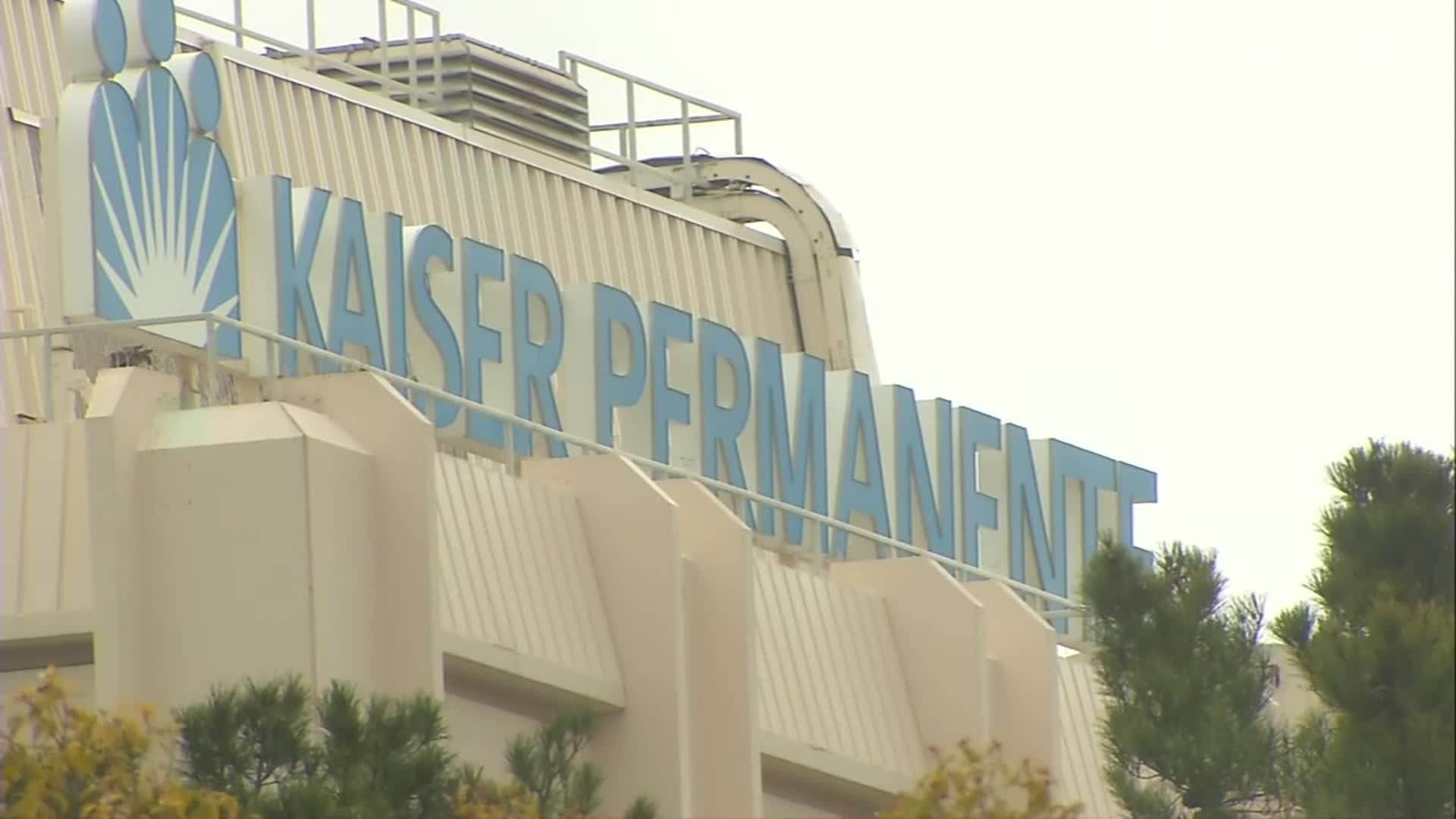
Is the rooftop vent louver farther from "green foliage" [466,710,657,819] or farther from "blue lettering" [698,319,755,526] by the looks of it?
"green foliage" [466,710,657,819]

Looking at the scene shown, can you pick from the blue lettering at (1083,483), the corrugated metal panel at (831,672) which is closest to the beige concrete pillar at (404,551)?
the corrugated metal panel at (831,672)

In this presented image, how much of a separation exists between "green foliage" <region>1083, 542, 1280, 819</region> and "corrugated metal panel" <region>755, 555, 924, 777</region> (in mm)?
5684

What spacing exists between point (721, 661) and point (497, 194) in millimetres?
10445

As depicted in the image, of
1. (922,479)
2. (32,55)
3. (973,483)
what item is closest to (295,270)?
(32,55)

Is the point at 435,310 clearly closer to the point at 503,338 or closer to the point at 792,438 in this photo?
the point at 503,338

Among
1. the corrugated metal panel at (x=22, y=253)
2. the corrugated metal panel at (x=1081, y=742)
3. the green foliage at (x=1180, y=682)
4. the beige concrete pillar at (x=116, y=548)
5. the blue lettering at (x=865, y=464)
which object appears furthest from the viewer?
the blue lettering at (x=865, y=464)

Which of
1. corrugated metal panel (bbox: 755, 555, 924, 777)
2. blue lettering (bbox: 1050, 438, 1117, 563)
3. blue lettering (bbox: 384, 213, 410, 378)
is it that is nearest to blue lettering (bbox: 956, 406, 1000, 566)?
blue lettering (bbox: 1050, 438, 1117, 563)

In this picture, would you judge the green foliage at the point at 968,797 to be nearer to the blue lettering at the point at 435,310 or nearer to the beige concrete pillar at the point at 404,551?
the beige concrete pillar at the point at 404,551

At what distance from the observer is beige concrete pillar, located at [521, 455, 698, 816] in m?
27.1

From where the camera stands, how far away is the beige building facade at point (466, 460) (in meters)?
24.3

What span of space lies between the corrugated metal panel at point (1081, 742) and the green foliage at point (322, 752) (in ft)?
36.4

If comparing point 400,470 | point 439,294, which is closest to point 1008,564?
point 439,294

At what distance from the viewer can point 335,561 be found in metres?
24.5

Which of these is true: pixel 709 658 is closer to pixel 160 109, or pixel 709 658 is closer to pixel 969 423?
pixel 160 109
